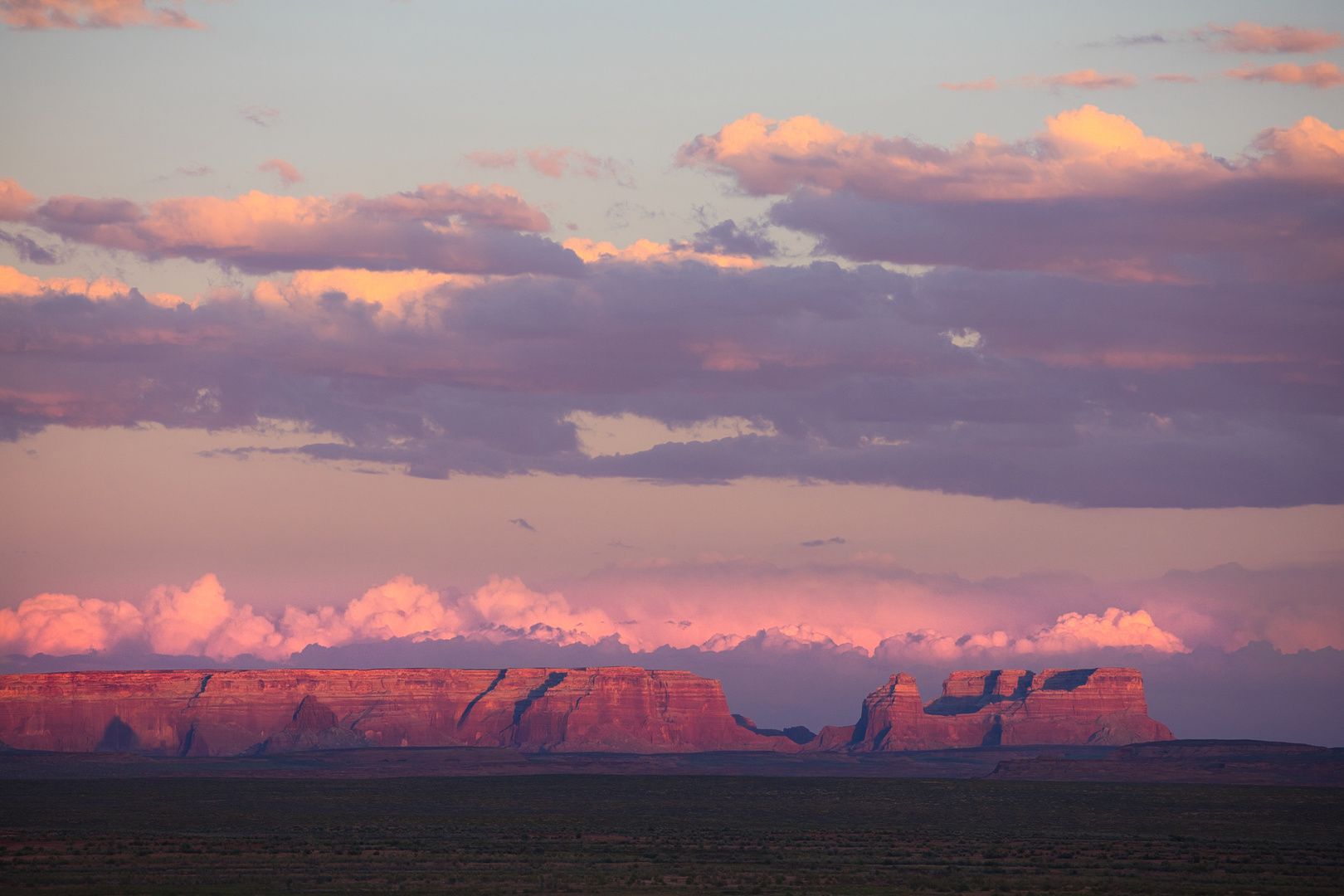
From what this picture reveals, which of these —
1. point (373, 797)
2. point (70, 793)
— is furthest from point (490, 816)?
point (70, 793)

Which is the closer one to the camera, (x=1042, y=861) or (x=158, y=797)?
(x=1042, y=861)

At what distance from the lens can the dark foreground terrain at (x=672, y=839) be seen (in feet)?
243

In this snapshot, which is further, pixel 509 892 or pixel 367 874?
pixel 367 874

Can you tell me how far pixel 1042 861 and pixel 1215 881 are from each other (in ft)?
35.4

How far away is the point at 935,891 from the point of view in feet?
233

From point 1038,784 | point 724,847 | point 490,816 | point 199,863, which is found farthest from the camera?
point 1038,784

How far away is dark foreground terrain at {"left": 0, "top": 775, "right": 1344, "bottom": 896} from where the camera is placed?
74.1 meters

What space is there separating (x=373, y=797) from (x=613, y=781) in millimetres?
36168

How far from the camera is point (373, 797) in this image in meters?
144

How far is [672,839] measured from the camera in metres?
97.7

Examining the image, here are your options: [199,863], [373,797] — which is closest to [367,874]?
[199,863]

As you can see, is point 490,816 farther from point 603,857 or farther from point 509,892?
point 509,892

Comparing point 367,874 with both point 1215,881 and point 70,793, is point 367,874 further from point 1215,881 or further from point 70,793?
point 70,793

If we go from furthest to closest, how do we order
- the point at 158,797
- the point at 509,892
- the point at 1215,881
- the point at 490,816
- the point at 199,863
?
the point at 158,797
the point at 490,816
the point at 199,863
the point at 1215,881
the point at 509,892
